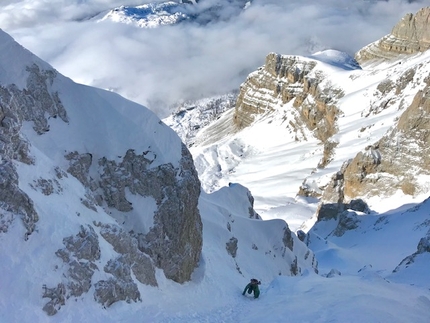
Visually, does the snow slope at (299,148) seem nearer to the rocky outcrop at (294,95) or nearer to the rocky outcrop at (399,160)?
the rocky outcrop at (294,95)

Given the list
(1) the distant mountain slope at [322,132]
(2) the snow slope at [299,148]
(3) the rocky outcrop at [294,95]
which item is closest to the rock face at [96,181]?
(2) the snow slope at [299,148]

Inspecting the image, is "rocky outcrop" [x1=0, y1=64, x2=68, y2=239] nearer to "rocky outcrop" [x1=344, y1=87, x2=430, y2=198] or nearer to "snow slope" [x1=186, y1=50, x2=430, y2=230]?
"snow slope" [x1=186, y1=50, x2=430, y2=230]

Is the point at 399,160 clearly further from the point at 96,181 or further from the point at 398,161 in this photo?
the point at 96,181

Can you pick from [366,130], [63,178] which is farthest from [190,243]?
[366,130]

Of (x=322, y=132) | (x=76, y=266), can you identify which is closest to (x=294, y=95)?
(x=322, y=132)

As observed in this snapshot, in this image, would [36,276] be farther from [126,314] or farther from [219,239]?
[219,239]
